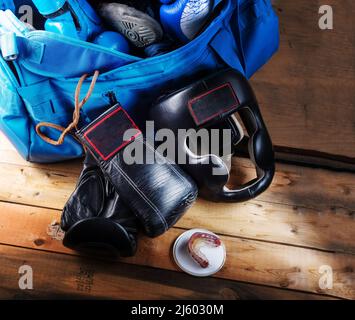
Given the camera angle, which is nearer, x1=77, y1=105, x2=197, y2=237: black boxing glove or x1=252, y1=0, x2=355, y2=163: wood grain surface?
x1=77, y1=105, x2=197, y2=237: black boxing glove

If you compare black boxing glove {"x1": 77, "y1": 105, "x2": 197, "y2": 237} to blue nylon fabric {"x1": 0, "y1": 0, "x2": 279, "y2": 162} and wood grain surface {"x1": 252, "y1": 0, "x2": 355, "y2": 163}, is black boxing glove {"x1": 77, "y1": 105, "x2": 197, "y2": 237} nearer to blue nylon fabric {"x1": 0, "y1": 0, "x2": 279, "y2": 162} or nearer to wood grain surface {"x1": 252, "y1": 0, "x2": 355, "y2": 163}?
blue nylon fabric {"x1": 0, "y1": 0, "x2": 279, "y2": 162}

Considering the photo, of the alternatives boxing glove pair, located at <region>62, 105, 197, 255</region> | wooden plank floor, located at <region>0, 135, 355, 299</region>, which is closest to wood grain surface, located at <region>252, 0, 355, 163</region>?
wooden plank floor, located at <region>0, 135, 355, 299</region>

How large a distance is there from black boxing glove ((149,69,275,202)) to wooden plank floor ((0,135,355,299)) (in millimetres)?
102

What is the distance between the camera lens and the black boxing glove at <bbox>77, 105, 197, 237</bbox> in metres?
0.82

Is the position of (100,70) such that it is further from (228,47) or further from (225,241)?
(225,241)

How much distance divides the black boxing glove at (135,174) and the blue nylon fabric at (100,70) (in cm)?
7

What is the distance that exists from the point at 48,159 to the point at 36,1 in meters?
0.33

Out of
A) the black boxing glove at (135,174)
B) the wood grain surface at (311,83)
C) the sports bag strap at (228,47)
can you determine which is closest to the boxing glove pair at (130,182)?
the black boxing glove at (135,174)

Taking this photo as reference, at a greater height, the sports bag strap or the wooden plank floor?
the sports bag strap

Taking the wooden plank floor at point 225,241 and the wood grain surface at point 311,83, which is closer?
the wooden plank floor at point 225,241

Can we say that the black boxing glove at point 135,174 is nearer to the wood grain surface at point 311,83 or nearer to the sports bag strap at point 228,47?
the sports bag strap at point 228,47

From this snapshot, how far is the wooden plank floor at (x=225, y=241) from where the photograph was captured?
0.90 m

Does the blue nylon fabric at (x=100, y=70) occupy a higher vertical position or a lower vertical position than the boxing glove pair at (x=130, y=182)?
higher
